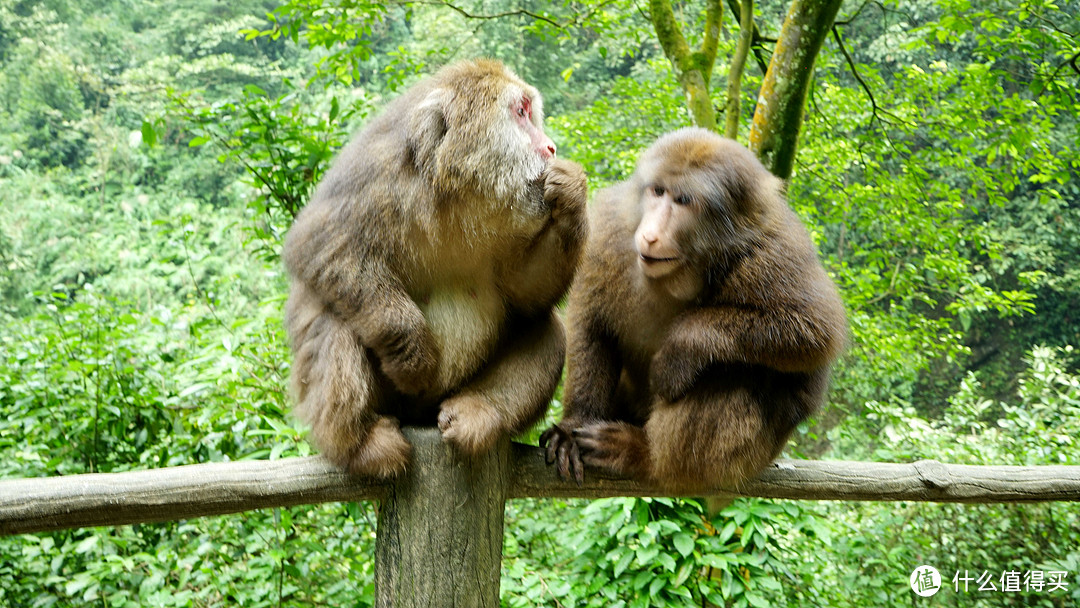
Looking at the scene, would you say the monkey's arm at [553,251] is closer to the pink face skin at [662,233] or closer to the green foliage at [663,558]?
the pink face skin at [662,233]

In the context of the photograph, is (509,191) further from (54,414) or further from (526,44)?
(526,44)

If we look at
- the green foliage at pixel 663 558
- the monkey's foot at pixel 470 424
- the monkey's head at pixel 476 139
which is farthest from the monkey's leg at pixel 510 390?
the green foliage at pixel 663 558

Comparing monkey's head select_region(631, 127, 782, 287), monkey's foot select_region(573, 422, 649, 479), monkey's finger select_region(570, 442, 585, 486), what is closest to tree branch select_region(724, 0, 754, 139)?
monkey's head select_region(631, 127, 782, 287)

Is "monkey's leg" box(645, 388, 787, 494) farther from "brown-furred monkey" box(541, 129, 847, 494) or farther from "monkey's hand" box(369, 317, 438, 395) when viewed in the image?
"monkey's hand" box(369, 317, 438, 395)

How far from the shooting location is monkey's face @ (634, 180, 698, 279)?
9.19 ft

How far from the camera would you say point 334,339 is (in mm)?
2695

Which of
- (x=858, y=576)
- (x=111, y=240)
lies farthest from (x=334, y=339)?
(x=111, y=240)

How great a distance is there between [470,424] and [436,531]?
Result: 375 millimetres

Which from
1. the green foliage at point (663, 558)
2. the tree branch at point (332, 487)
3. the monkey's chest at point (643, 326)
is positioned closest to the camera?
the tree branch at point (332, 487)

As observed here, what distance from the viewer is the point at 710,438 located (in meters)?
2.93

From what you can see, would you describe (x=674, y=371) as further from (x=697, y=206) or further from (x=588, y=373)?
(x=697, y=206)

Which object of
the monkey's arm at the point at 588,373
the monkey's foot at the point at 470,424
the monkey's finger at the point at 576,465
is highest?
the monkey's arm at the point at 588,373

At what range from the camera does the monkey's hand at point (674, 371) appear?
288cm

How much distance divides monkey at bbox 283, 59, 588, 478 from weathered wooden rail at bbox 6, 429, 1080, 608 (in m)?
0.10
